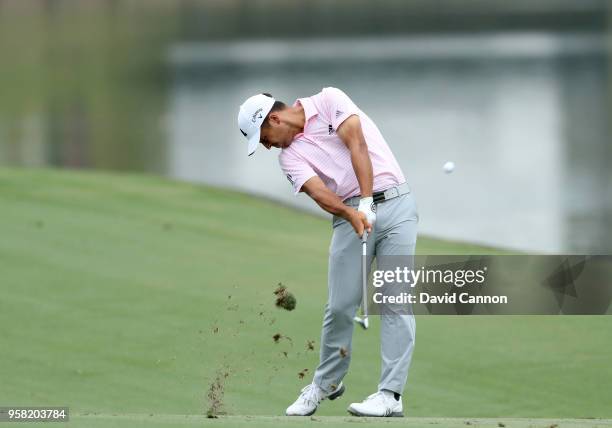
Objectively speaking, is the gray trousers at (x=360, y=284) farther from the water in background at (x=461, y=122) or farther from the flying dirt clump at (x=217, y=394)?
the water in background at (x=461, y=122)

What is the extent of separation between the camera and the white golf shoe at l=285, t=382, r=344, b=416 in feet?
20.0

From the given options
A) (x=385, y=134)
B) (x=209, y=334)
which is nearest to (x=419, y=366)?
(x=209, y=334)

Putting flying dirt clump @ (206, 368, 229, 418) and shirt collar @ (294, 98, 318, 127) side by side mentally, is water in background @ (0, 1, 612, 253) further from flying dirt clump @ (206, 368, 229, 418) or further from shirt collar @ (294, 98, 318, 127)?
shirt collar @ (294, 98, 318, 127)

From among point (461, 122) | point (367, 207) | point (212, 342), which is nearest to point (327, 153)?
point (367, 207)

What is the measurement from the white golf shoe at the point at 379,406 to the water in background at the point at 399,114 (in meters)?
8.70

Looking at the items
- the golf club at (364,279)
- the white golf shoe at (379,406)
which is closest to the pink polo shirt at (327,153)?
the golf club at (364,279)

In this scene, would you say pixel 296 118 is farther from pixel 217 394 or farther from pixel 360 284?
pixel 217 394

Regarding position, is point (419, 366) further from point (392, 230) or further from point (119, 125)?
point (119, 125)

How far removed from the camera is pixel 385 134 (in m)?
27.5

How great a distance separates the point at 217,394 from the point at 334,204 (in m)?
1.39

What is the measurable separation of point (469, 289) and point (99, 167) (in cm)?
1688

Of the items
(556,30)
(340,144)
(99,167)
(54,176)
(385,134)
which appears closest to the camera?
(340,144)

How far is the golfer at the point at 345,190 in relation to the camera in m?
5.87

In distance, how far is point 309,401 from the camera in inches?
242
